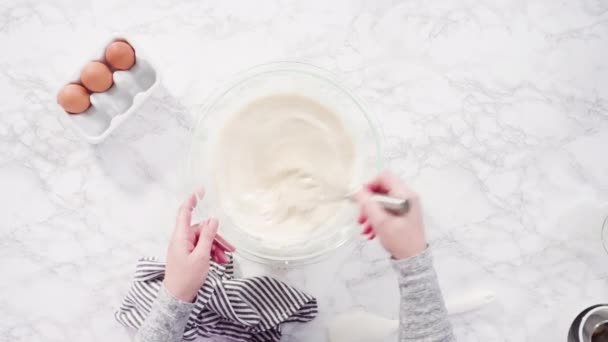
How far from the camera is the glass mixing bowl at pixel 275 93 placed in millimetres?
888

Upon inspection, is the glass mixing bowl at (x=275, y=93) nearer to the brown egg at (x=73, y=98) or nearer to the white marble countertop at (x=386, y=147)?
the white marble countertop at (x=386, y=147)

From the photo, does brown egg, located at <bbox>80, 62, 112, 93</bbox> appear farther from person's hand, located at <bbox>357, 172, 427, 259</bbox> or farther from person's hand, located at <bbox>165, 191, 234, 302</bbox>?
person's hand, located at <bbox>357, 172, 427, 259</bbox>

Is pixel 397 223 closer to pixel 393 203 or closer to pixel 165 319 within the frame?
pixel 393 203

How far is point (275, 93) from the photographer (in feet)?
3.01

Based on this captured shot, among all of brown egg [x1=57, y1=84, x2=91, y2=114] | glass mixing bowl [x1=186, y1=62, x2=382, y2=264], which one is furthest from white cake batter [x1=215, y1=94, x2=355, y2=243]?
brown egg [x1=57, y1=84, x2=91, y2=114]

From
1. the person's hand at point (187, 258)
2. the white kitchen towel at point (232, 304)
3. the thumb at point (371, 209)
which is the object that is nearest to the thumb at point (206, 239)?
the person's hand at point (187, 258)

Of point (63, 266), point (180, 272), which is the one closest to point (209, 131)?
point (180, 272)

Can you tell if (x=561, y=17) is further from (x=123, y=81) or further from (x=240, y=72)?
(x=123, y=81)

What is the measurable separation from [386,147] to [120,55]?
1.58 ft

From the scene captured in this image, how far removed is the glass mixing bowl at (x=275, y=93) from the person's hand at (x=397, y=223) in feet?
0.32

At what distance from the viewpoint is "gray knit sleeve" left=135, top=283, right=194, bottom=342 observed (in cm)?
79

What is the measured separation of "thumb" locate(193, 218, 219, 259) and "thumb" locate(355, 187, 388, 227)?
0.74 feet

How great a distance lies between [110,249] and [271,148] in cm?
35

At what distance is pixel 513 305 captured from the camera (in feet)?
3.19
